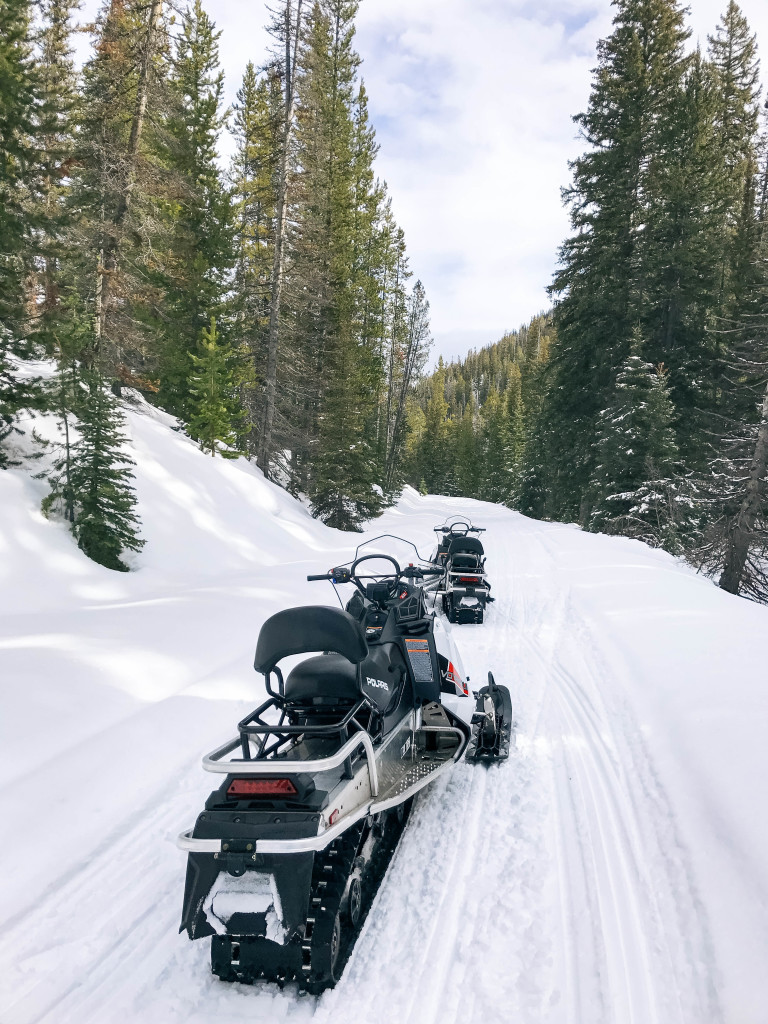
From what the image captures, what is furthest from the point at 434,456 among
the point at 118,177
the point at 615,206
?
the point at 118,177

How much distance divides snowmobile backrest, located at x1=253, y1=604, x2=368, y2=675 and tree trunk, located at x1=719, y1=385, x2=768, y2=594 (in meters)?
12.7

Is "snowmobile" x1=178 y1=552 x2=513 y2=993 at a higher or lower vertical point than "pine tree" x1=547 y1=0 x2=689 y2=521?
lower

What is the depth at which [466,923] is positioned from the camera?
2619 mm

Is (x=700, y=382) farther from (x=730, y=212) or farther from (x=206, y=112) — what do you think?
(x=206, y=112)

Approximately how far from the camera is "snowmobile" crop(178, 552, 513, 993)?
215 centimetres

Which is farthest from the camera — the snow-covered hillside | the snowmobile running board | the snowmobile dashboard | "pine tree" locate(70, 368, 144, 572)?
the snowmobile dashboard

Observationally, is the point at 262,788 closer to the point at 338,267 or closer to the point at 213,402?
the point at 213,402

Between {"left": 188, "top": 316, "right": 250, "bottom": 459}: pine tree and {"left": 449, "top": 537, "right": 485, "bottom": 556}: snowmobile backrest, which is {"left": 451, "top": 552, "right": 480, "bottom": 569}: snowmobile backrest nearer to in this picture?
{"left": 449, "top": 537, "right": 485, "bottom": 556}: snowmobile backrest

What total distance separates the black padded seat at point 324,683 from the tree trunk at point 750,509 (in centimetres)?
1241

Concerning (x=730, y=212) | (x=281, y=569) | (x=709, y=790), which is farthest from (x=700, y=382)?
(x=709, y=790)

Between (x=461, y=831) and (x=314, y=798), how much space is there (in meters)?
1.45

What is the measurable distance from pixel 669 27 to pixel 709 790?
2645 cm

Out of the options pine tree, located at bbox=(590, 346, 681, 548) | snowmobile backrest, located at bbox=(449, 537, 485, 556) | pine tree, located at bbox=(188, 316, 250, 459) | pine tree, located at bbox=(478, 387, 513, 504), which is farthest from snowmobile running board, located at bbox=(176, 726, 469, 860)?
pine tree, located at bbox=(478, 387, 513, 504)

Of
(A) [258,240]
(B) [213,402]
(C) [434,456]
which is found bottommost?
(B) [213,402]
